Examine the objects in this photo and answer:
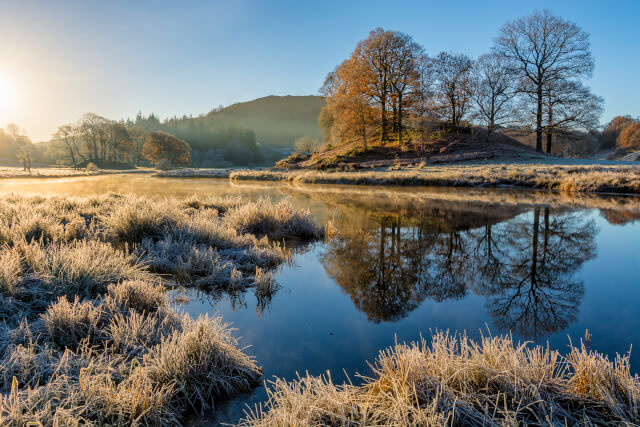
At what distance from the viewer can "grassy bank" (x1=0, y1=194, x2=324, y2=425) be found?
1.93m

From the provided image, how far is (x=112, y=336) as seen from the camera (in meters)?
2.65

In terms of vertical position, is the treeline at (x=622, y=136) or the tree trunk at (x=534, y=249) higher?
the treeline at (x=622, y=136)

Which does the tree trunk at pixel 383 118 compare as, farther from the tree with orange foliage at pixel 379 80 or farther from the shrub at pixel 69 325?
the shrub at pixel 69 325

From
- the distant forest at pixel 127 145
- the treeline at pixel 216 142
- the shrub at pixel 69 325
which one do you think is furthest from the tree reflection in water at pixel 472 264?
the treeline at pixel 216 142

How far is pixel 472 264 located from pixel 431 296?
177 cm

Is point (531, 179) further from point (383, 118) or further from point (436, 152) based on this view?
point (383, 118)

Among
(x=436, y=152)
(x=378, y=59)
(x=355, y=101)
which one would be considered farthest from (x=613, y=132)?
(x=355, y=101)

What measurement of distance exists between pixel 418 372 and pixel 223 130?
466 feet

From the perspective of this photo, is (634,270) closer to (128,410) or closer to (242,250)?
(242,250)

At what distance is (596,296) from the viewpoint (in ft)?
13.6

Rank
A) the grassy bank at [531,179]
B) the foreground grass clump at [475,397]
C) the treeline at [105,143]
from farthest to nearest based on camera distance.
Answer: the treeline at [105,143]
the grassy bank at [531,179]
the foreground grass clump at [475,397]

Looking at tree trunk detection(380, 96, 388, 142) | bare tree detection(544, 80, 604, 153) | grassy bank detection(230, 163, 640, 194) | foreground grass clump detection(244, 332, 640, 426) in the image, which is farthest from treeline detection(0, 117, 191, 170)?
foreground grass clump detection(244, 332, 640, 426)

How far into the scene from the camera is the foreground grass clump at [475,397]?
5.89 feet

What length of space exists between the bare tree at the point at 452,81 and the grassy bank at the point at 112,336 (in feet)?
107
